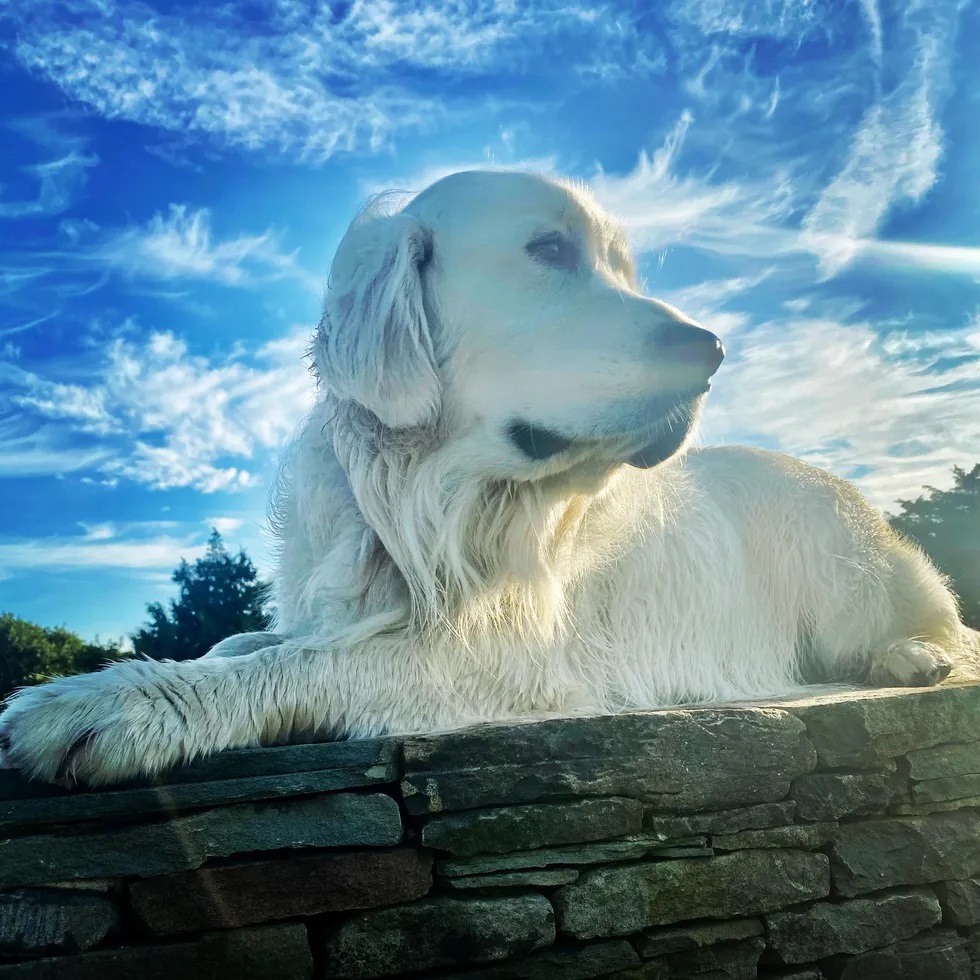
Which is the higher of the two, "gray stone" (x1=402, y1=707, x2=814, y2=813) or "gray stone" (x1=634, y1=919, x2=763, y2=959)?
"gray stone" (x1=402, y1=707, x2=814, y2=813)

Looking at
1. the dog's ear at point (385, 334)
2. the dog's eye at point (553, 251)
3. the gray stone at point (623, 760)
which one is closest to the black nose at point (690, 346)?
the dog's eye at point (553, 251)

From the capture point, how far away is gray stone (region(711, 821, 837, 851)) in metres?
2.82

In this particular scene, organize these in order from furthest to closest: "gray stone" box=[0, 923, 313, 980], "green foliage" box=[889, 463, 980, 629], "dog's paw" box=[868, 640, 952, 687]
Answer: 1. "green foliage" box=[889, 463, 980, 629]
2. "dog's paw" box=[868, 640, 952, 687]
3. "gray stone" box=[0, 923, 313, 980]

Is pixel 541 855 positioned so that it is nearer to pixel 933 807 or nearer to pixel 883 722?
pixel 883 722

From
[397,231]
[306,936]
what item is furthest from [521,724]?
[397,231]

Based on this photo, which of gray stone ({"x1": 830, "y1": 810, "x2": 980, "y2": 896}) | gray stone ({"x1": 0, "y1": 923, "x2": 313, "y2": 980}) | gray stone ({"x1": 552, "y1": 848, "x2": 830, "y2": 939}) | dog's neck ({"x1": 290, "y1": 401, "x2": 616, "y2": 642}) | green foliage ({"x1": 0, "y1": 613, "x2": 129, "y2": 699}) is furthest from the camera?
green foliage ({"x1": 0, "y1": 613, "x2": 129, "y2": 699})

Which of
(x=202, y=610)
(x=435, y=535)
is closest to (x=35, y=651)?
(x=202, y=610)

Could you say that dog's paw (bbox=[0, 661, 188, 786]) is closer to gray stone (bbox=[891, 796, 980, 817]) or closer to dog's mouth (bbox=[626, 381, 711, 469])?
dog's mouth (bbox=[626, 381, 711, 469])

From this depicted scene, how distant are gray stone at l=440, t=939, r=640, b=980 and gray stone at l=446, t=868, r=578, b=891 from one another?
190mm

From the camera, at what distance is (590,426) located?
9.58 feet

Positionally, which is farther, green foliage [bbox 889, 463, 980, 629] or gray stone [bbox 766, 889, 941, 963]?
green foliage [bbox 889, 463, 980, 629]

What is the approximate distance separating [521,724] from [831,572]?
7.16ft

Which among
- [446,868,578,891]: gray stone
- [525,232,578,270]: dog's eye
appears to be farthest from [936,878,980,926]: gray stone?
[525,232,578,270]: dog's eye

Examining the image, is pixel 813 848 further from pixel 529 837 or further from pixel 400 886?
pixel 400 886
